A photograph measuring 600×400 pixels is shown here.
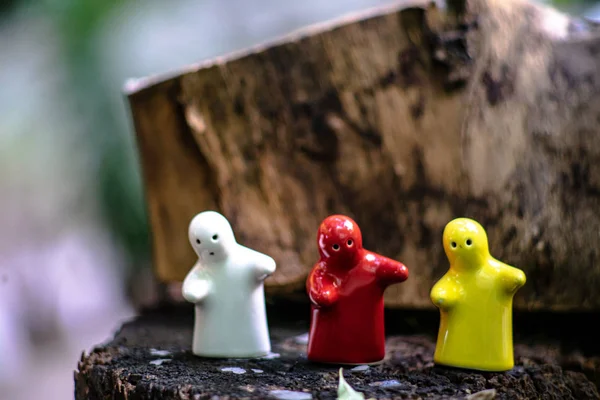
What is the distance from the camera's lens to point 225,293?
1131 mm

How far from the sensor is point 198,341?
3.75 ft

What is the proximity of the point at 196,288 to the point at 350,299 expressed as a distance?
0.30 meters

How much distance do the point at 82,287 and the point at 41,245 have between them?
0.80 feet

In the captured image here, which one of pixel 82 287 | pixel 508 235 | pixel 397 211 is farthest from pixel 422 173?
pixel 82 287

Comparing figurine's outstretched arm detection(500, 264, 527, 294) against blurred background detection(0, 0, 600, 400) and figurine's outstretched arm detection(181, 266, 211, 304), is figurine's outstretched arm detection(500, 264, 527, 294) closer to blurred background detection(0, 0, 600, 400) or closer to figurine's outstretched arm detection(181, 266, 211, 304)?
figurine's outstretched arm detection(181, 266, 211, 304)

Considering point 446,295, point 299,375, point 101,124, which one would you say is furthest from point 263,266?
point 101,124

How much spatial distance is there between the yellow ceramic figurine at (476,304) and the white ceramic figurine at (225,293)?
0.35 metres

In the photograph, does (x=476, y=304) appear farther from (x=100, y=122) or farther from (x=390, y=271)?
(x=100, y=122)

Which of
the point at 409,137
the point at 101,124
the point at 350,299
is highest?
the point at 101,124

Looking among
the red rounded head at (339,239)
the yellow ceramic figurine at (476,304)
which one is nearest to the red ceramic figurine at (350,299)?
the red rounded head at (339,239)

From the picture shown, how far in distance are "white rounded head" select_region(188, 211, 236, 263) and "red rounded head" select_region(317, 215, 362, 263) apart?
194 mm

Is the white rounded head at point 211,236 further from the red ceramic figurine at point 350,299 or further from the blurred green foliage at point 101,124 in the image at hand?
the blurred green foliage at point 101,124

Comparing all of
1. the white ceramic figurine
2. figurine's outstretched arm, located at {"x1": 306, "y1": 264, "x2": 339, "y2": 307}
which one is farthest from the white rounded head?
figurine's outstretched arm, located at {"x1": 306, "y1": 264, "x2": 339, "y2": 307}

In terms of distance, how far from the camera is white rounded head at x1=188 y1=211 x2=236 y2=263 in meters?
1.10
